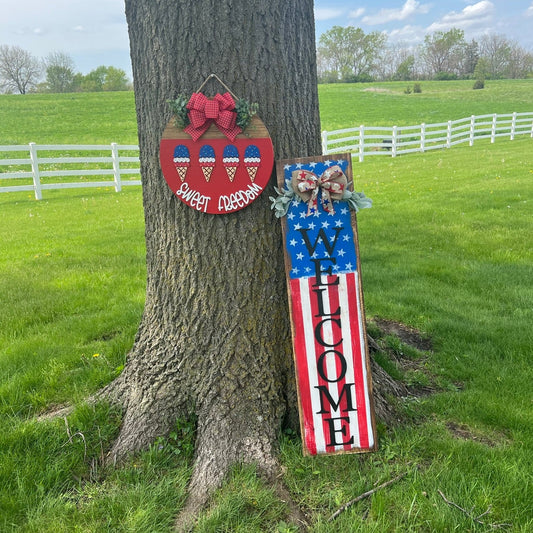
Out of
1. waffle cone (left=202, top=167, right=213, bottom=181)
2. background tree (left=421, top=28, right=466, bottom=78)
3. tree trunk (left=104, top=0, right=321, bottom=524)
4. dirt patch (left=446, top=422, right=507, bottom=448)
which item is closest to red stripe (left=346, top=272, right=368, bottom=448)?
tree trunk (left=104, top=0, right=321, bottom=524)

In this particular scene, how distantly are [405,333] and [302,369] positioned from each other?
1.69 m

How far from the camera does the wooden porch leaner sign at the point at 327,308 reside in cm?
212

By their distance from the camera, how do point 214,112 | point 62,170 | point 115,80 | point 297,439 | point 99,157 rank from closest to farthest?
point 214,112
point 297,439
point 99,157
point 62,170
point 115,80

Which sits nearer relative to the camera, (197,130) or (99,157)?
(197,130)

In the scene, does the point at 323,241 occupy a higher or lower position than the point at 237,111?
lower

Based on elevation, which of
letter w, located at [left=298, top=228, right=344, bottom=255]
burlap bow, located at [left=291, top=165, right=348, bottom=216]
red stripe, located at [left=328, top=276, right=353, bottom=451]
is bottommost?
red stripe, located at [left=328, top=276, right=353, bottom=451]

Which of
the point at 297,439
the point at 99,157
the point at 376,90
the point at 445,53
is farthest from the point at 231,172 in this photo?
the point at 445,53

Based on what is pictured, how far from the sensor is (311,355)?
2227 mm

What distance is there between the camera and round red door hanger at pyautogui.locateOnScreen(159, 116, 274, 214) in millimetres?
2072

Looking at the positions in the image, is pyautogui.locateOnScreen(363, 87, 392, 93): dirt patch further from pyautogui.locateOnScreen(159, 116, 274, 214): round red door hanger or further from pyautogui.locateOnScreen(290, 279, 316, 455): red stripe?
pyautogui.locateOnScreen(290, 279, 316, 455): red stripe

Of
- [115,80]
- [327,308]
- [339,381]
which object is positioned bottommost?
[339,381]

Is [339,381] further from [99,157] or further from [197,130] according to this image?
[99,157]

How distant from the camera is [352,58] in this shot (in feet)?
222

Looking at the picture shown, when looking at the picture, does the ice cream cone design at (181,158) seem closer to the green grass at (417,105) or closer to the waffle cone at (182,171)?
the waffle cone at (182,171)
